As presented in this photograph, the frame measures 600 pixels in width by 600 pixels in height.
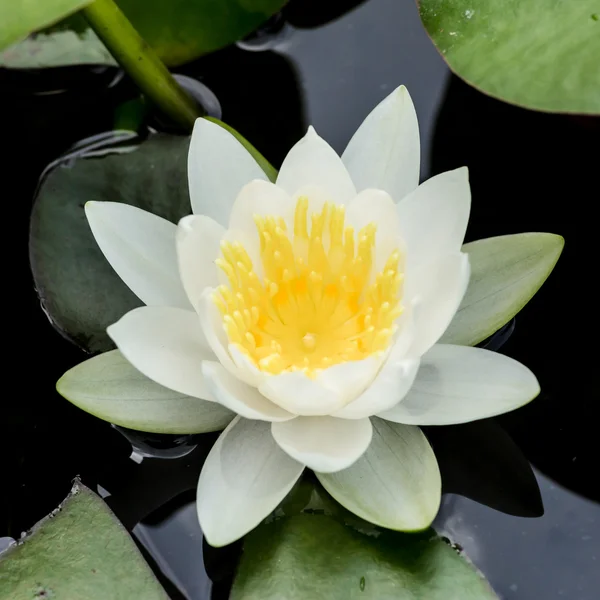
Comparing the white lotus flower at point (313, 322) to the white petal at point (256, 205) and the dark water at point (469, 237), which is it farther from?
the dark water at point (469, 237)

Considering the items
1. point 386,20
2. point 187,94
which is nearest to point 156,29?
point 187,94

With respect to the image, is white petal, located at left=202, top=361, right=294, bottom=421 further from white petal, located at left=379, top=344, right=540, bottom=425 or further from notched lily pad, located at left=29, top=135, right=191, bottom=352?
notched lily pad, located at left=29, top=135, right=191, bottom=352

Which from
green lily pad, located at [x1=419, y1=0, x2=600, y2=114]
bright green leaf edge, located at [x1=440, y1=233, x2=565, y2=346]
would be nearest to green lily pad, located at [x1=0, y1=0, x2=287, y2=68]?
green lily pad, located at [x1=419, y1=0, x2=600, y2=114]

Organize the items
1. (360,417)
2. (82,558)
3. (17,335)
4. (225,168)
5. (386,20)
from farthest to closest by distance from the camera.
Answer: (386,20) < (17,335) < (225,168) < (82,558) < (360,417)

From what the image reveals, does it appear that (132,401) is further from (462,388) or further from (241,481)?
(462,388)

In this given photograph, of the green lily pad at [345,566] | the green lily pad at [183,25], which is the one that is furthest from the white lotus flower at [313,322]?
the green lily pad at [183,25]

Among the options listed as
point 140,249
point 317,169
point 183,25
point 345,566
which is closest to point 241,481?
point 345,566

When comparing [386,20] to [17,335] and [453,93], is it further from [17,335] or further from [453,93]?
[17,335]
